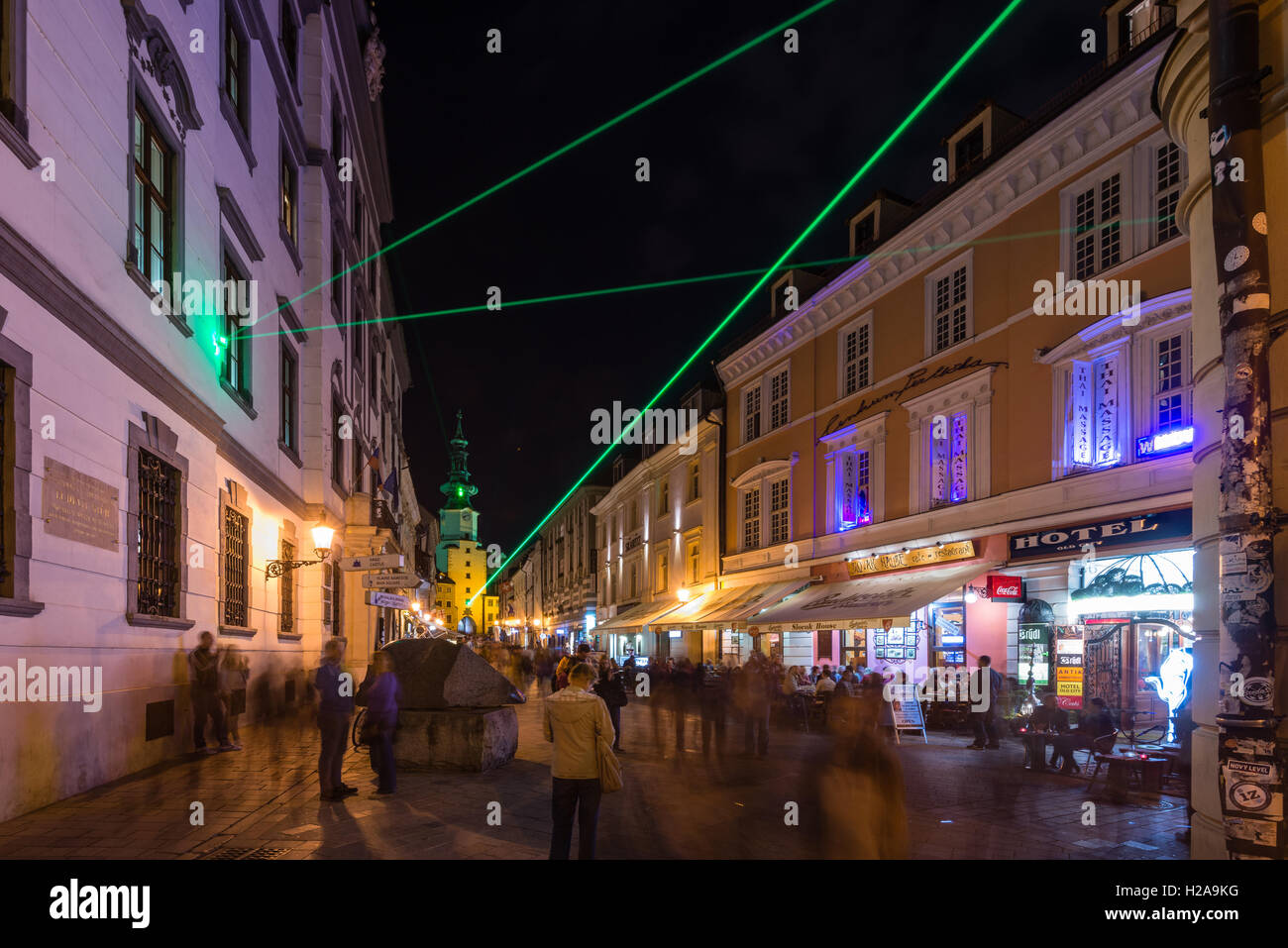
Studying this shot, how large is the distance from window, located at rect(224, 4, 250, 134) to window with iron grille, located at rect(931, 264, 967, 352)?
1483cm

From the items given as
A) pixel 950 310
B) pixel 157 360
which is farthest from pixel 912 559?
pixel 157 360

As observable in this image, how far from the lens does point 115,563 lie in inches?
400

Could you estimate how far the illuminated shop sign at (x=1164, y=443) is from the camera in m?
14.3

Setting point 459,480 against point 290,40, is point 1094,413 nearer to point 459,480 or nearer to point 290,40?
point 290,40

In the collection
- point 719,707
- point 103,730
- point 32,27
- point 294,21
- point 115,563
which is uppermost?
point 294,21

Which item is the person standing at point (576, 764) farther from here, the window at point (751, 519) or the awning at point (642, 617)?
the awning at point (642, 617)

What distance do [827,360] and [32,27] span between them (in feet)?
65.4

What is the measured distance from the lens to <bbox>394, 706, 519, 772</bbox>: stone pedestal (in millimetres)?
11273

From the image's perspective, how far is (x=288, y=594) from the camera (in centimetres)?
1970

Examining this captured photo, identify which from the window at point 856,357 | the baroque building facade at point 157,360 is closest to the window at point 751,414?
the window at point 856,357

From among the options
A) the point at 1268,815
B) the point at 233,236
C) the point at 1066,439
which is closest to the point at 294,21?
the point at 233,236

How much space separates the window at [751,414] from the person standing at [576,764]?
75.9 feet

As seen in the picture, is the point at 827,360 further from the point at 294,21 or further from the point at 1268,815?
the point at 1268,815
